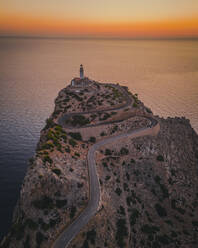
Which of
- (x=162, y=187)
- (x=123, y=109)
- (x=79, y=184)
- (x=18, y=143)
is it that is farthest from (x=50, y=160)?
(x=18, y=143)

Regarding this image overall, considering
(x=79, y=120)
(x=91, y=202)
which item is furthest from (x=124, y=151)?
(x=91, y=202)

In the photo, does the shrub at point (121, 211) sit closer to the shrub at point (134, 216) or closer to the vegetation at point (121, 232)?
the vegetation at point (121, 232)

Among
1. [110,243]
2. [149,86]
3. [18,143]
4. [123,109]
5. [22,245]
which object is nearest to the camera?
[22,245]

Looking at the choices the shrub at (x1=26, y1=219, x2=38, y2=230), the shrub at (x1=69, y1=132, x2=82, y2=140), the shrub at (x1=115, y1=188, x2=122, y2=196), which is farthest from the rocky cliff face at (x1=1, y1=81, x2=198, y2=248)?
the shrub at (x1=115, y1=188, x2=122, y2=196)

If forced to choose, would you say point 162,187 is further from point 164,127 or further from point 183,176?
point 164,127

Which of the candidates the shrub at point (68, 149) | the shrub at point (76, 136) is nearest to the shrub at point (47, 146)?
the shrub at point (68, 149)

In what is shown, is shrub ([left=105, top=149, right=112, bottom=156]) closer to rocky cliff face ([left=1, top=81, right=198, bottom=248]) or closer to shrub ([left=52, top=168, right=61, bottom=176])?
rocky cliff face ([left=1, top=81, right=198, bottom=248])
